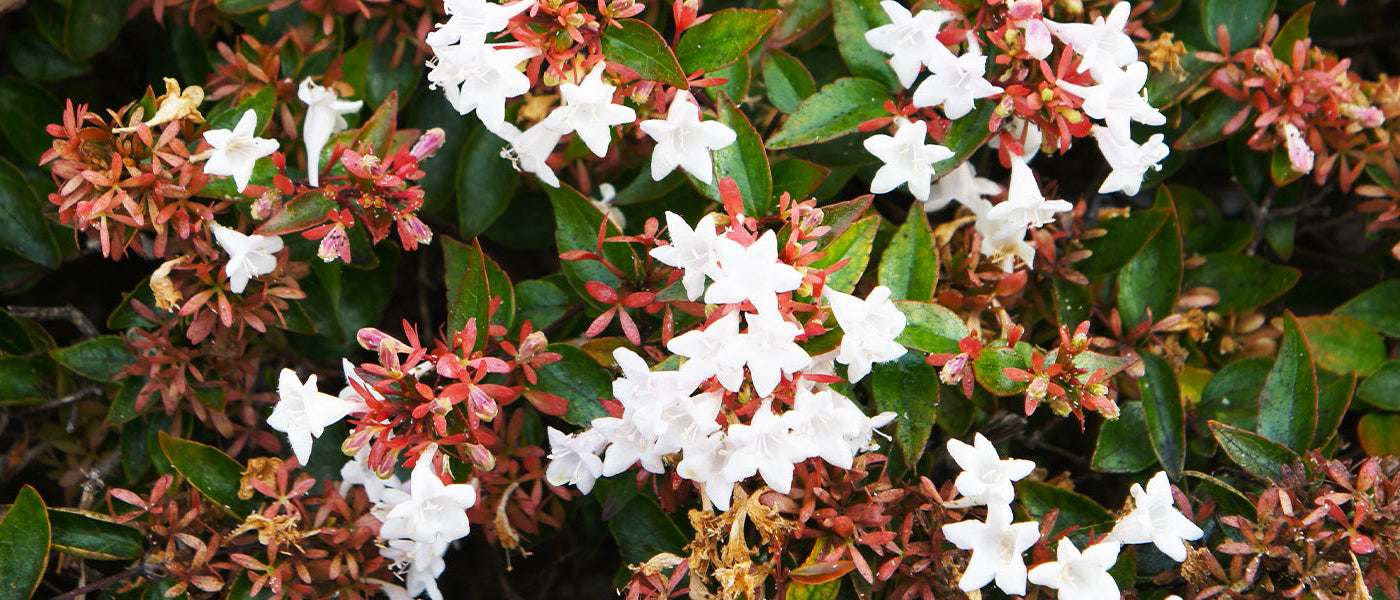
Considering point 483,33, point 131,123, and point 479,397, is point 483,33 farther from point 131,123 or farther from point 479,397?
point 131,123

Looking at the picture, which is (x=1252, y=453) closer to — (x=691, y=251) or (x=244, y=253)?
(x=691, y=251)

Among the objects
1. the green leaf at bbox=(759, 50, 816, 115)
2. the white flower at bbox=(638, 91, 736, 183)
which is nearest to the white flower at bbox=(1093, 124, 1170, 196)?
the green leaf at bbox=(759, 50, 816, 115)

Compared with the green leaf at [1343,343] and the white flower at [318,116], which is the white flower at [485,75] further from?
the green leaf at [1343,343]

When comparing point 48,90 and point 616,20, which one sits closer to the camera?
point 616,20

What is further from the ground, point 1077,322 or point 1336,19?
point 1336,19

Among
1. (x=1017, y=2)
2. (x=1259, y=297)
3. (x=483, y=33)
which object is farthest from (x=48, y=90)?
(x=1259, y=297)

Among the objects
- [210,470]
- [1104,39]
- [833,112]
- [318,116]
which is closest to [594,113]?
[833,112]

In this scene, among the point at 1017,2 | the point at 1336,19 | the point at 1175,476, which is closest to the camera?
the point at 1017,2
